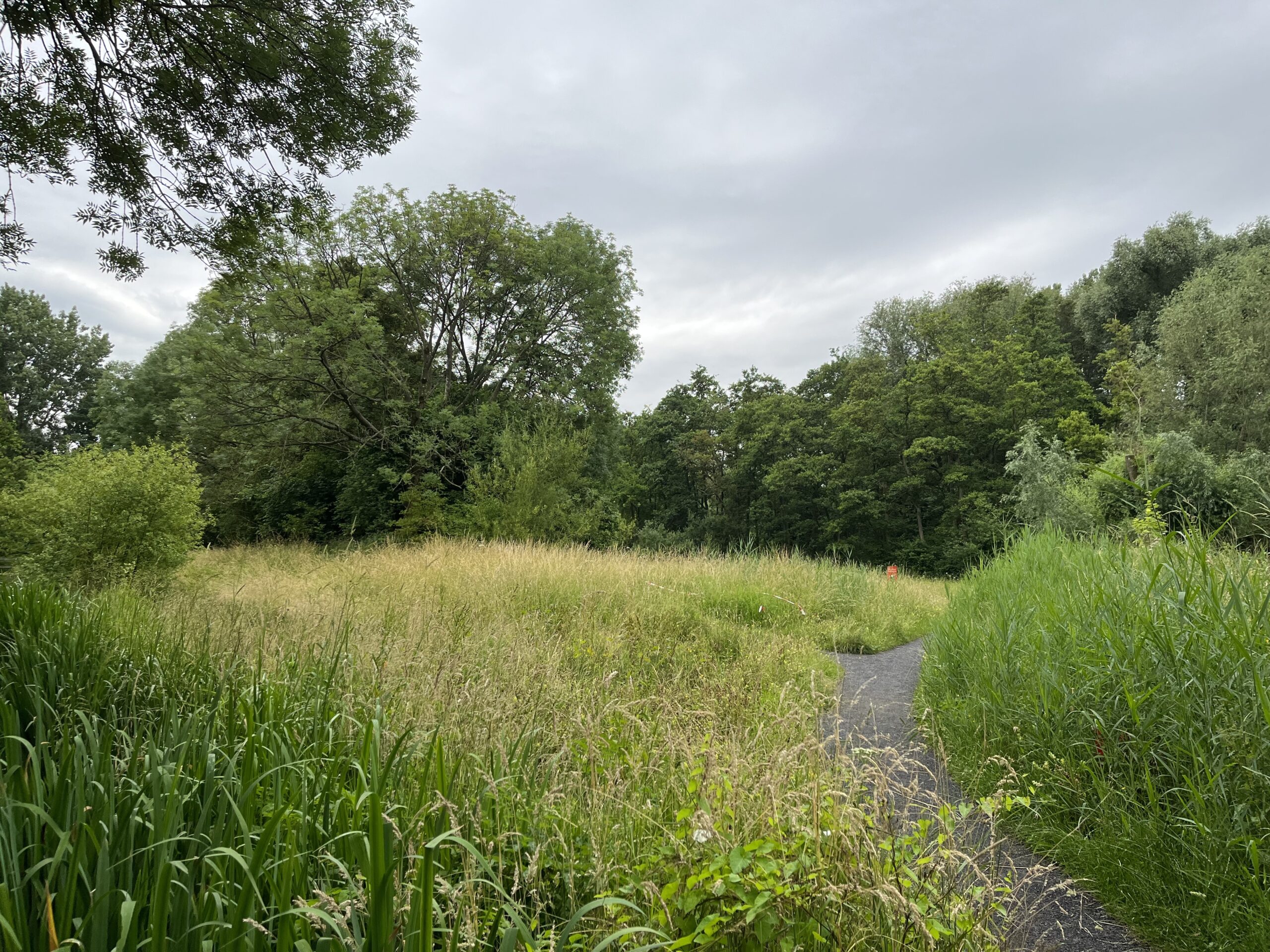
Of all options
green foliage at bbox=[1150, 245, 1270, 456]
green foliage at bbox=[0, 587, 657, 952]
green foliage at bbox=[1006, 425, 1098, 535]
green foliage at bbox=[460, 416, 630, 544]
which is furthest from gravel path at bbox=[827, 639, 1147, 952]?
green foliage at bbox=[1150, 245, 1270, 456]

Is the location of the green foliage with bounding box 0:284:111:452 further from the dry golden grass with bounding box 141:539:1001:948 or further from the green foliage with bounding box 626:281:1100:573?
the dry golden grass with bounding box 141:539:1001:948

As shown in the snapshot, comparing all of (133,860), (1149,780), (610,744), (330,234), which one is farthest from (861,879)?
(330,234)

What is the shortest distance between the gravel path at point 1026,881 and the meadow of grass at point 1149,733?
0.30 feet

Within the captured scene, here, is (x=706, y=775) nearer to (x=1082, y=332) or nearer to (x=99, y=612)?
(x=99, y=612)

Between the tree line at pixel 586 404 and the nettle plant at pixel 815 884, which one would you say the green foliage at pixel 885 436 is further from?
the nettle plant at pixel 815 884

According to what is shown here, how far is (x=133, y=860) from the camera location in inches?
61.5

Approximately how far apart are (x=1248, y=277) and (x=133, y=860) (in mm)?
31886

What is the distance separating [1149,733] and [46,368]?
55.9m

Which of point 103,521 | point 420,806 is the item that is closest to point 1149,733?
point 420,806

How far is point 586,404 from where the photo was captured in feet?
71.4

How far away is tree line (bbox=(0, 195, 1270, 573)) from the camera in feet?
58.5

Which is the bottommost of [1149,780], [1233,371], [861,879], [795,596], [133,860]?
[795,596]

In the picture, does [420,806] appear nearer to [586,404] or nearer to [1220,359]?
[586,404]

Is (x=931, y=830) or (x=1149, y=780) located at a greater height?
(x=1149, y=780)
